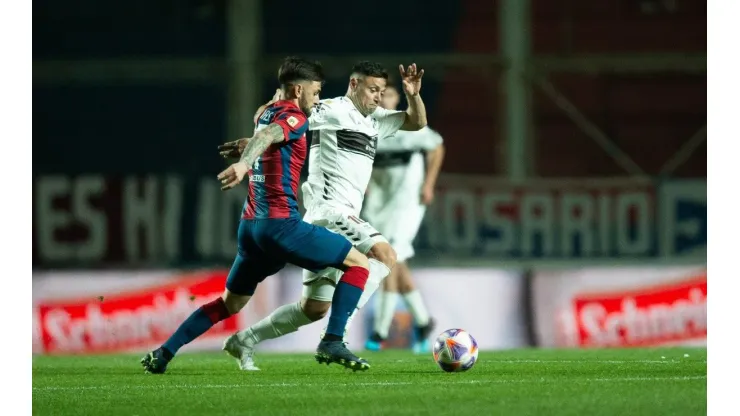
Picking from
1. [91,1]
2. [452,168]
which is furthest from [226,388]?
[91,1]

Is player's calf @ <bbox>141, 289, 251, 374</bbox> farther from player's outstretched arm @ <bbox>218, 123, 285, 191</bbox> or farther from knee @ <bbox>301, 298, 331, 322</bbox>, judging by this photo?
player's outstretched arm @ <bbox>218, 123, 285, 191</bbox>

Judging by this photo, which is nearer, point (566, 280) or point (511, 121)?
point (566, 280)

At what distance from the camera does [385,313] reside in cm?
1119

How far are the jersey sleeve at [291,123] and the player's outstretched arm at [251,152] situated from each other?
0.03 meters

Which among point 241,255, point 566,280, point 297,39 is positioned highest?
point 297,39

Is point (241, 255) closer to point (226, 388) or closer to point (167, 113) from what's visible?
point (226, 388)

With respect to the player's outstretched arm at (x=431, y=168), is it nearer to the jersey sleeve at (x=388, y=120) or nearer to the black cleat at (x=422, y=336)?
the black cleat at (x=422, y=336)

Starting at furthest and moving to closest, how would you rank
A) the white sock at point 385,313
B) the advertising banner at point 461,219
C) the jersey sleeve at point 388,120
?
1. the advertising banner at point 461,219
2. the white sock at point 385,313
3. the jersey sleeve at point 388,120

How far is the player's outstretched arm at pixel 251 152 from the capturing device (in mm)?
6699

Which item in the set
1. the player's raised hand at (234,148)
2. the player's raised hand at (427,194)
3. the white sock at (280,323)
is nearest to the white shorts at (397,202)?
the player's raised hand at (427,194)

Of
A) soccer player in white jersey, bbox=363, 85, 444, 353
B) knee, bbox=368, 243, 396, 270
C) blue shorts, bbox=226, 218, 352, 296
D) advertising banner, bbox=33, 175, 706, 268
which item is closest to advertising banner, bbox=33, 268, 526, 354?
soccer player in white jersey, bbox=363, 85, 444, 353

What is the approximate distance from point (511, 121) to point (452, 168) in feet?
6.16

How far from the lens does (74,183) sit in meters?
14.4

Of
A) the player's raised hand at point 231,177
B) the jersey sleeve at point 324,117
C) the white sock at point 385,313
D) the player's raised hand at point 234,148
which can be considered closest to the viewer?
the player's raised hand at point 231,177
